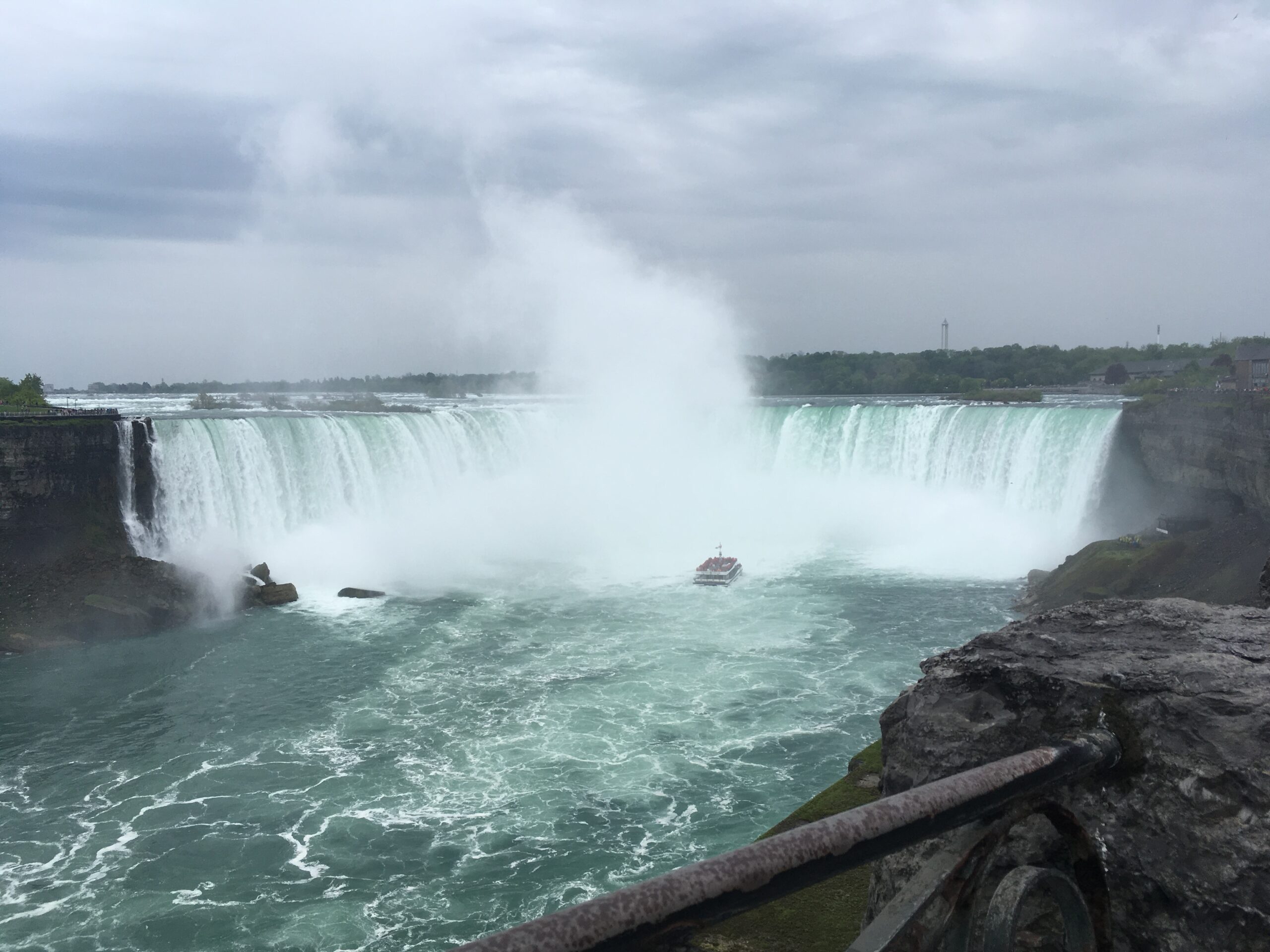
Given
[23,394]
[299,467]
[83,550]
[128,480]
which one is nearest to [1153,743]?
[83,550]

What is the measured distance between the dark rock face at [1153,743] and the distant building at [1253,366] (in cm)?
4641

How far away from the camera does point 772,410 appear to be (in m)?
41.5

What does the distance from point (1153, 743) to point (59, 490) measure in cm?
2885

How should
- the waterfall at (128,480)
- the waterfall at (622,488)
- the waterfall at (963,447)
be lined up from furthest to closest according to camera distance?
1. the waterfall at (963,447)
2. the waterfall at (622,488)
3. the waterfall at (128,480)

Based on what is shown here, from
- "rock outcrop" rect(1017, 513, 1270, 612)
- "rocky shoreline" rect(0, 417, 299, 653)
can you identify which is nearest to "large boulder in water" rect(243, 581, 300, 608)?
"rocky shoreline" rect(0, 417, 299, 653)

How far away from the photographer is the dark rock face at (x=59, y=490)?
81.5ft

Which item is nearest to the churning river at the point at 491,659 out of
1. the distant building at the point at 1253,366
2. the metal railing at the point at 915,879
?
the metal railing at the point at 915,879

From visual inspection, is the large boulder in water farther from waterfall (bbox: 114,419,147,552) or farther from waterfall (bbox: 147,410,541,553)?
waterfall (bbox: 114,419,147,552)

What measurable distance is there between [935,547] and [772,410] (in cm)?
1241

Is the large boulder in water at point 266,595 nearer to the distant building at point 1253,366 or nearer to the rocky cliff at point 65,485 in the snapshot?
the rocky cliff at point 65,485

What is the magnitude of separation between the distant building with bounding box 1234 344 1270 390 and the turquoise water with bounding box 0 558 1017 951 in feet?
94.4

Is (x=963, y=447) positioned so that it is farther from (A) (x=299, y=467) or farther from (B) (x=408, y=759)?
(B) (x=408, y=759)

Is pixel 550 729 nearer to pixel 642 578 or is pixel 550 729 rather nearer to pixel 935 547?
pixel 642 578

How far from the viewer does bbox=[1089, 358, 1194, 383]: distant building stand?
59.3 meters
